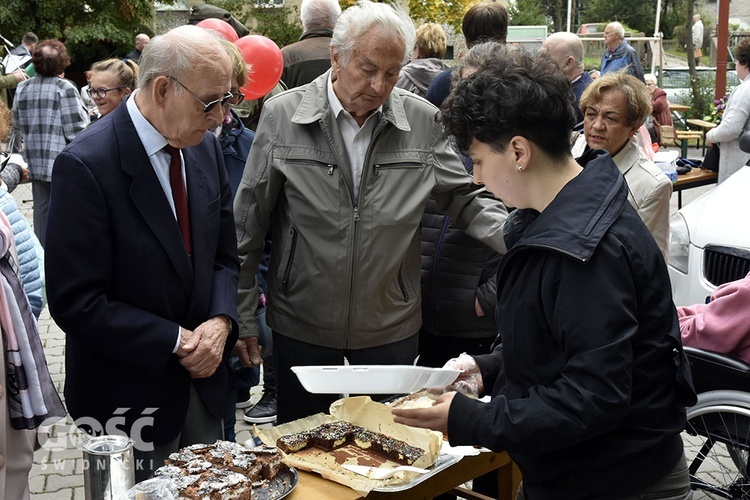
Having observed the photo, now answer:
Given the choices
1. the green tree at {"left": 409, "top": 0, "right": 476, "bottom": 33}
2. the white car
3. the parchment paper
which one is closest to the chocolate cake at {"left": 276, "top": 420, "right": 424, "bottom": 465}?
the parchment paper

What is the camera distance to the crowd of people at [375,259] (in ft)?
6.33

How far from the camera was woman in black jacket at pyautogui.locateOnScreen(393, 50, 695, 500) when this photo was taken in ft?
6.07

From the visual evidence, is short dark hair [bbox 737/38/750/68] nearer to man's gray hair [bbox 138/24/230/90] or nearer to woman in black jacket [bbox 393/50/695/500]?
man's gray hair [bbox 138/24/230/90]

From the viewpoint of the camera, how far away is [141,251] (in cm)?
262

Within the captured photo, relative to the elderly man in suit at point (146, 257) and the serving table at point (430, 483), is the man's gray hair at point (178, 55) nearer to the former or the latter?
the elderly man in suit at point (146, 257)

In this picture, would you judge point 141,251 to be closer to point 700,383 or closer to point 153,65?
point 153,65

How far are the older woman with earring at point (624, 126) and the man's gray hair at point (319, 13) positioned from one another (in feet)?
7.92

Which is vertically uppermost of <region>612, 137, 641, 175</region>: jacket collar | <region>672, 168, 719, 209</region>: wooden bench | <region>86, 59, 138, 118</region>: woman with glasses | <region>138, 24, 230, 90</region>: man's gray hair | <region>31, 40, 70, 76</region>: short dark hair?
<region>138, 24, 230, 90</region>: man's gray hair

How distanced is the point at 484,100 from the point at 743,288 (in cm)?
192

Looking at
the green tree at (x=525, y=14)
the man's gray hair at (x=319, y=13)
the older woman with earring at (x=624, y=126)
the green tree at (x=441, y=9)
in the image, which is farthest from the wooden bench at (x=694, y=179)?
the green tree at (x=525, y=14)

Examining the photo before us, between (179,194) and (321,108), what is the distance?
659mm

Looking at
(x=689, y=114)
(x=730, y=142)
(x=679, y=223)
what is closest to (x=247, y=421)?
(x=679, y=223)

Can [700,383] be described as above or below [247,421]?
above

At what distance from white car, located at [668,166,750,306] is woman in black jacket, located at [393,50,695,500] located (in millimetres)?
2910
